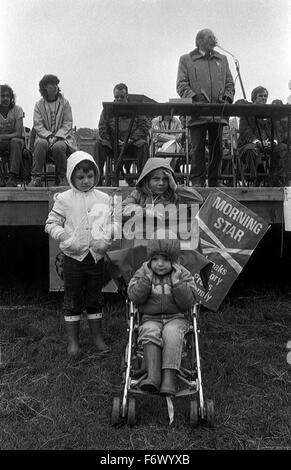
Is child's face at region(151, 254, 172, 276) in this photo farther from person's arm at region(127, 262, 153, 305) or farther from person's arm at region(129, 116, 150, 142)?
person's arm at region(129, 116, 150, 142)

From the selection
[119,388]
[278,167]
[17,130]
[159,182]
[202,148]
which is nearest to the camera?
[119,388]

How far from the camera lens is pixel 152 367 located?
129 inches

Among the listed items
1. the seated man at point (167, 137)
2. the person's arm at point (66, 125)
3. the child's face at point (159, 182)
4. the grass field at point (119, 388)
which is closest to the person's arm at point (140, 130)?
the seated man at point (167, 137)

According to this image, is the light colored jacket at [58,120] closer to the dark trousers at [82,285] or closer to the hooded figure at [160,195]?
the hooded figure at [160,195]

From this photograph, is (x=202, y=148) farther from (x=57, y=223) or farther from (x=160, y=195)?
(x=57, y=223)

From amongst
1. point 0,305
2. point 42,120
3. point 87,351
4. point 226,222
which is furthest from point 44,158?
point 87,351

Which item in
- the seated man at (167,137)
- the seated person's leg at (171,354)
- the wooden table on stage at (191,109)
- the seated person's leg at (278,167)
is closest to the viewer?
the seated person's leg at (171,354)

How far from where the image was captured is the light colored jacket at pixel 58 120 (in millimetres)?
6461

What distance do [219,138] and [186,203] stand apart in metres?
2.20

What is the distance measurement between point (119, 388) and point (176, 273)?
878 millimetres

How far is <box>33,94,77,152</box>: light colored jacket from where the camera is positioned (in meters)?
6.46

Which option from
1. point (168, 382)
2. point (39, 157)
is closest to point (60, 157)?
point (39, 157)

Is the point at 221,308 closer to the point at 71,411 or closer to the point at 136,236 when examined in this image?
the point at 136,236

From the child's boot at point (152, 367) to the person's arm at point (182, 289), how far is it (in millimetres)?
337
